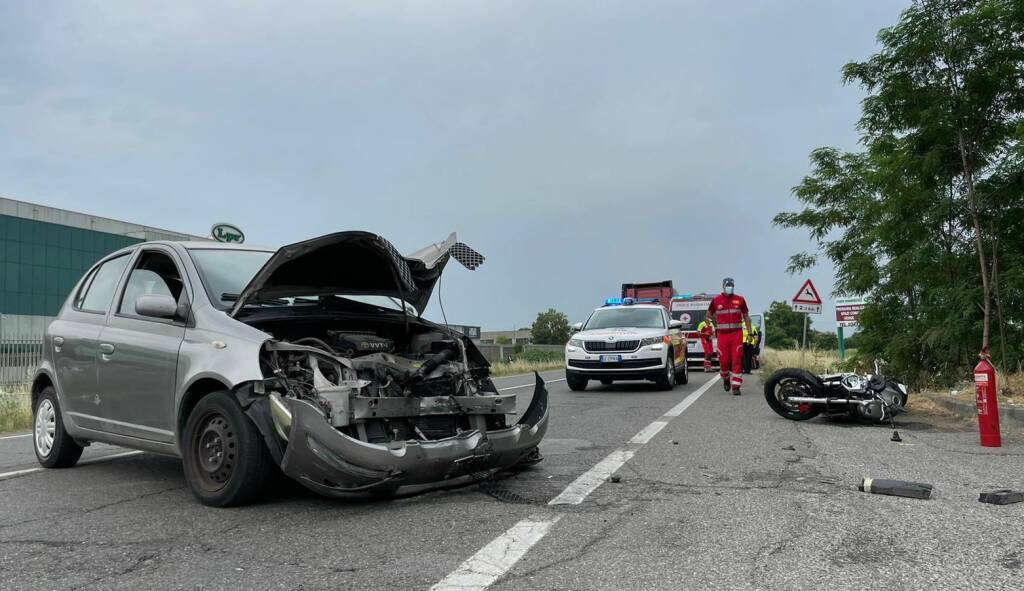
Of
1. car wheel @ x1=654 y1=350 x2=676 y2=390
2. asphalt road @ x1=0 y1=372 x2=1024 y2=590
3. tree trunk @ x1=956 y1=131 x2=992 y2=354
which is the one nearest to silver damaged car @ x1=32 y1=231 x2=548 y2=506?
asphalt road @ x1=0 y1=372 x2=1024 y2=590

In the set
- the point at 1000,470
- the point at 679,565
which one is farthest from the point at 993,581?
the point at 1000,470

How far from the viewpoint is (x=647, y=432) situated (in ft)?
28.1

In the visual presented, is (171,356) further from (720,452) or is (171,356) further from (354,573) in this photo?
(720,452)

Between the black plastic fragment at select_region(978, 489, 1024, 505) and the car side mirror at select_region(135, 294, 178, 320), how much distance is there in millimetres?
5144

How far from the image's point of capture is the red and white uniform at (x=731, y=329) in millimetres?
13992

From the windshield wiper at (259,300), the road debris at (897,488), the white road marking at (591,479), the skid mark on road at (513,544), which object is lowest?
the white road marking at (591,479)

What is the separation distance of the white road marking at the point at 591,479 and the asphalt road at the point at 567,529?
3cm

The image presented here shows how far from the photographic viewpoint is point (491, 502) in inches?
196

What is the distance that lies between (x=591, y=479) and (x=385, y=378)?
65.2 inches

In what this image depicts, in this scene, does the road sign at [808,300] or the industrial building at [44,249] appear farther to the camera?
the industrial building at [44,249]

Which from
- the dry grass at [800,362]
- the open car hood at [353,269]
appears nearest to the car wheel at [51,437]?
the open car hood at [353,269]

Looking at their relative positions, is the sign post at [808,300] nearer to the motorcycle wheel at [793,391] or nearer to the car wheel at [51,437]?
the motorcycle wheel at [793,391]

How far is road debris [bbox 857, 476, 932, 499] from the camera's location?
5.05 meters

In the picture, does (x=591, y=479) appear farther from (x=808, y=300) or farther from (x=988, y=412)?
(x=808, y=300)
